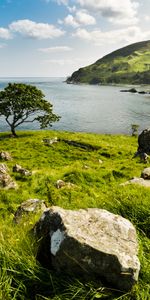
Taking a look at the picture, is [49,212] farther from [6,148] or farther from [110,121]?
[110,121]

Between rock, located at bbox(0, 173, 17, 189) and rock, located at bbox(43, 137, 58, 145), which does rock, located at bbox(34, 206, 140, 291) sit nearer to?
rock, located at bbox(0, 173, 17, 189)

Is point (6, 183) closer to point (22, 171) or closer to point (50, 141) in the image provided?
point (22, 171)

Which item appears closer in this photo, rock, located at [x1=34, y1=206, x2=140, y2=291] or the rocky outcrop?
rock, located at [x1=34, y1=206, x2=140, y2=291]

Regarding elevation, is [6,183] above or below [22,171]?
above

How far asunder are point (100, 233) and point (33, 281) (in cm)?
156

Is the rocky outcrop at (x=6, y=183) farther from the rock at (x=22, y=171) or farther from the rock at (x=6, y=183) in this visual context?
the rock at (x=22, y=171)

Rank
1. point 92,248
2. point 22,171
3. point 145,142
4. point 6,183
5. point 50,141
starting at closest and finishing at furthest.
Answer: point 92,248 < point 6,183 < point 22,171 < point 145,142 < point 50,141

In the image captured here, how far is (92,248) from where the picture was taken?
18.9ft

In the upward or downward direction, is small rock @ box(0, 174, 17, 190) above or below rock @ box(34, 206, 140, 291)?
below

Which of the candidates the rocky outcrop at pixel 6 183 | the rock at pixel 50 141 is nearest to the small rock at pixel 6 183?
the rocky outcrop at pixel 6 183

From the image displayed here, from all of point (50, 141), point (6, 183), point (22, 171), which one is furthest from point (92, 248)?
point (50, 141)

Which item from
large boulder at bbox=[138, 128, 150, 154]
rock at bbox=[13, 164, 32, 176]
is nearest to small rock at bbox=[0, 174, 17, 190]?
rock at bbox=[13, 164, 32, 176]

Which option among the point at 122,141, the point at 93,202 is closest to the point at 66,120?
the point at 122,141

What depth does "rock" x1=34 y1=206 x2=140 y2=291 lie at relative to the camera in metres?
5.68
